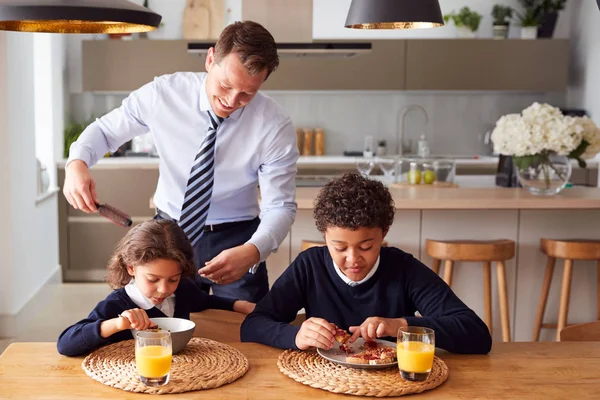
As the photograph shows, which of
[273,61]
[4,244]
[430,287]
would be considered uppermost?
[273,61]

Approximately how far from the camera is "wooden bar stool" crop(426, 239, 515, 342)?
3.90 metres

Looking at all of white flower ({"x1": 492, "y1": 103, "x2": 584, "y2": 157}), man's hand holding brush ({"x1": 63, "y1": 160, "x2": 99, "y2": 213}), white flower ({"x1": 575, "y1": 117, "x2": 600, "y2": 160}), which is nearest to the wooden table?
man's hand holding brush ({"x1": 63, "y1": 160, "x2": 99, "y2": 213})

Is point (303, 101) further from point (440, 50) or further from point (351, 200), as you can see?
point (351, 200)

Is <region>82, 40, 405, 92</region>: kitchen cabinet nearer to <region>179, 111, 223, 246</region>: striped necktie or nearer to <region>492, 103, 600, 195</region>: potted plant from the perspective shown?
<region>492, 103, 600, 195</region>: potted plant

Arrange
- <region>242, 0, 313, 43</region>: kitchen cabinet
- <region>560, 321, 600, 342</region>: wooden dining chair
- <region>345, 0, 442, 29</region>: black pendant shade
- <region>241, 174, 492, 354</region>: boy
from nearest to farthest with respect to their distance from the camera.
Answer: <region>241, 174, 492, 354</region>: boy, <region>560, 321, 600, 342</region>: wooden dining chair, <region>345, 0, 442, 29</region>: black pendant shade, <region>242, 0, 313, 43</region>: kitchen cabinet

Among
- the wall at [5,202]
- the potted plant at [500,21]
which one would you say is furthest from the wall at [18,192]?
the potted plant at [500,21]

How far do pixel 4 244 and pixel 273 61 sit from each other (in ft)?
9.65

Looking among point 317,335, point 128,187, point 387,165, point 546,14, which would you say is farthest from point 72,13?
point 546,14

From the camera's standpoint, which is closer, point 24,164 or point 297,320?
point 297,320

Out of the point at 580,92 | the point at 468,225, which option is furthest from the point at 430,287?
the point at 580,92

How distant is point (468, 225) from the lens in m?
4.14

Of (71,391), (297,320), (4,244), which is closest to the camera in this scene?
(71,391)

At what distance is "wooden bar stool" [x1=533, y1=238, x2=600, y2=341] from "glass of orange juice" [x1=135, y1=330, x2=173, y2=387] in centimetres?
270

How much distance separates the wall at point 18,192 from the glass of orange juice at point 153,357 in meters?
3.30
